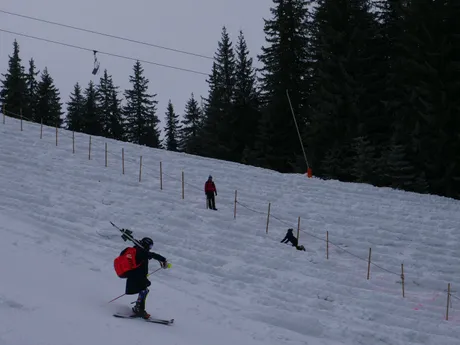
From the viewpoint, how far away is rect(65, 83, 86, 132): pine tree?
2461 inches

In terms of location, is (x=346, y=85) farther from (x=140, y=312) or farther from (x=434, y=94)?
(x=140, y=312)

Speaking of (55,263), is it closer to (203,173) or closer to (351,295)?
(351,295)

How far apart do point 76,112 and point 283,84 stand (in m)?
31.6

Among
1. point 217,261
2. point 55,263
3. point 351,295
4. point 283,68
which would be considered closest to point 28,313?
point 55,263

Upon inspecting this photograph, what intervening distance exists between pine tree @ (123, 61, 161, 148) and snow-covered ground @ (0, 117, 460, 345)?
33.8 m

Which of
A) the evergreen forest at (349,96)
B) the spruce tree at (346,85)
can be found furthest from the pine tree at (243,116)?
the spruce tree at (346,85)

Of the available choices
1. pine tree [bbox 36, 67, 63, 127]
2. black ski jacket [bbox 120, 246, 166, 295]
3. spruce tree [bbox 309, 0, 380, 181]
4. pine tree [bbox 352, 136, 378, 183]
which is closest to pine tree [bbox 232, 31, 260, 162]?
spruce tree [bbox 309, 0, 380, 181]

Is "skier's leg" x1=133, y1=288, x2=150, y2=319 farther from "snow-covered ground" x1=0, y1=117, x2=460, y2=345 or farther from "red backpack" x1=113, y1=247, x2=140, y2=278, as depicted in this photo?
"red backpack" x1=113, y1=247, x2=140, y2=278

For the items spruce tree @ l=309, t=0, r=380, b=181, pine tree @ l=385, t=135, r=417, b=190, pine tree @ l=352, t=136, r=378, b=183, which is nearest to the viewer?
pine tree @ l=385, t=135, r=417, b=190

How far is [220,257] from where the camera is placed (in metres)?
16.9

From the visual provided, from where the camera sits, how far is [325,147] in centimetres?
3784

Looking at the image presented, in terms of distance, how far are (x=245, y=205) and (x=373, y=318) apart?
10526 mm

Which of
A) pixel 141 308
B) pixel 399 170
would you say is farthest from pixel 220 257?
pixel 399 170

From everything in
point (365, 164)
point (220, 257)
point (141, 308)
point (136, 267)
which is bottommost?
point (220, 257)
